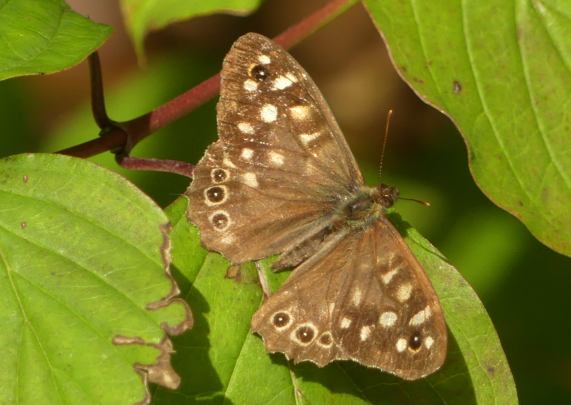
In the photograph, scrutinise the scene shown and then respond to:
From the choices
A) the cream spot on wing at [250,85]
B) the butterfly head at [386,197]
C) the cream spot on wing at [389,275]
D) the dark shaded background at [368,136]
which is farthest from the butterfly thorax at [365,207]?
the dark shaded background at [368,136]

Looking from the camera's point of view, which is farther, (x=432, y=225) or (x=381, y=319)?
(x=432, y=225)

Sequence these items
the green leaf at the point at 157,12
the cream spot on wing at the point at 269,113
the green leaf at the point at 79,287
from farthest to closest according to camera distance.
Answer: the green leaf at the point at 157,12 < the cream spot on wing at the point at 269,113 < the green leaf at the point at 79,287

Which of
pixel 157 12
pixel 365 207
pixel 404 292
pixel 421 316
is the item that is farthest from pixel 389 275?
pixel 157 12

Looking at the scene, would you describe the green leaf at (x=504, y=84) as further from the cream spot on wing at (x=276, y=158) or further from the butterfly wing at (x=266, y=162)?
the cream spot on wing at (x=276, y=158)

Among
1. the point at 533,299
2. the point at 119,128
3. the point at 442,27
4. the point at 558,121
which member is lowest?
the point at 533,299

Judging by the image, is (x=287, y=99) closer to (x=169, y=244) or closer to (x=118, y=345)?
(x=169, y=244)

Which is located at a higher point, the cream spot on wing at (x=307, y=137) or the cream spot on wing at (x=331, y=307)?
the cream spot on wing at (x=307, y=137)

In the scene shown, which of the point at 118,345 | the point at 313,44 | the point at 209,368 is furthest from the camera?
the point at 313,44

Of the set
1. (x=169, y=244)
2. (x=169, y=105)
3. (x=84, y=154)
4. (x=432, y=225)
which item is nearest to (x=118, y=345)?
(x=169, y=244)
